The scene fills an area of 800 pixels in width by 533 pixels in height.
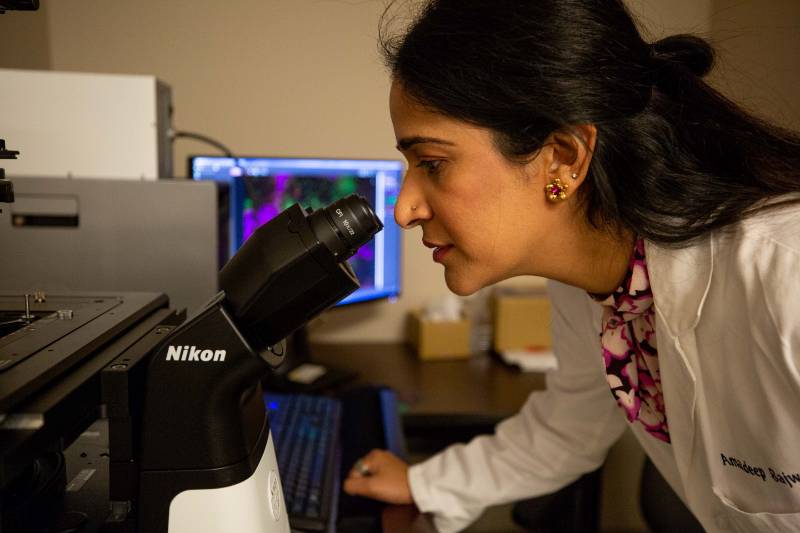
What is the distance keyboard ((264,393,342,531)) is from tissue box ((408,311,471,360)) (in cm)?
49

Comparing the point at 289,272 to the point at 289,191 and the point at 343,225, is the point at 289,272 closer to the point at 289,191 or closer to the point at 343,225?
the point at 343,225

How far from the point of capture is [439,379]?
1.42 metres

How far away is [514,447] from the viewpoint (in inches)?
39.2

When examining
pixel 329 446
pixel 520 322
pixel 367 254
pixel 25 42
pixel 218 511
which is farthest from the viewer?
pixel 520 322

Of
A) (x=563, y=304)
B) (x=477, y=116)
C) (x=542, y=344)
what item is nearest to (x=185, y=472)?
(x=477, y=116)

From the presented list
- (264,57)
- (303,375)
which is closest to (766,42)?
(264,57)

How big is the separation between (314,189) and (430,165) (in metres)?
0.76

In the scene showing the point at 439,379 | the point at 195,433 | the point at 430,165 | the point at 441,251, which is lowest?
the point at 439,379

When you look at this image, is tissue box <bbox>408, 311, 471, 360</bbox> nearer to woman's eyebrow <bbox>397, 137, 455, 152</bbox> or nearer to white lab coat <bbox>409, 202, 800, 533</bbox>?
white lab coat <bbox>409, 202, 800, 533</bbox>

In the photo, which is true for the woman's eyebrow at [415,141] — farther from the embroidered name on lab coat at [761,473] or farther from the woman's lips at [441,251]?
the embroidered name on lab coat at [761,473]

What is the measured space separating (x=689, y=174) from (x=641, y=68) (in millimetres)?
144

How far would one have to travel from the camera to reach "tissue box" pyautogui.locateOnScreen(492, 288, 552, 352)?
63.4 inches

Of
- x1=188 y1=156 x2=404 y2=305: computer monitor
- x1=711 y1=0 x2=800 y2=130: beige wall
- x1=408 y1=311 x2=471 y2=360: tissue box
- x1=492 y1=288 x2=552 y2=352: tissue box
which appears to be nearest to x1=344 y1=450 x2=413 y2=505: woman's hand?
x1=188 y1=156 x2=404 y2=305: computer monitor

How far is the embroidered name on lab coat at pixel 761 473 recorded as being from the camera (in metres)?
0.63
